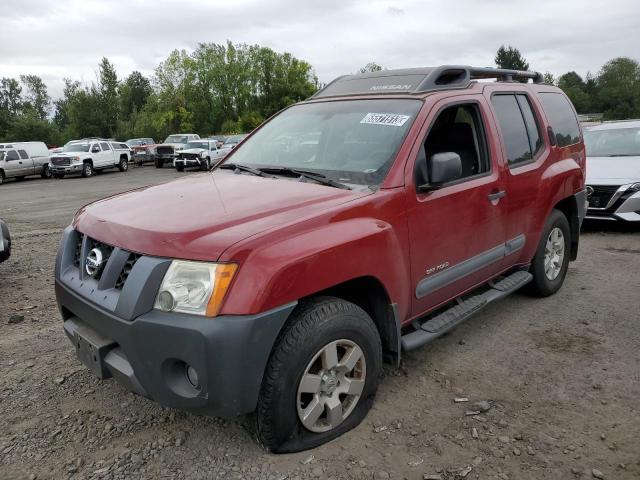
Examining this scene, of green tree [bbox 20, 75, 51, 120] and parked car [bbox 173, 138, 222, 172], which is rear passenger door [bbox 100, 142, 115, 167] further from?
green tree [bbox 20, 75, 51, 120]

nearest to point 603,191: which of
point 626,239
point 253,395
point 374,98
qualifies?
point 626,239

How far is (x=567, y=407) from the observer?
2.98 m

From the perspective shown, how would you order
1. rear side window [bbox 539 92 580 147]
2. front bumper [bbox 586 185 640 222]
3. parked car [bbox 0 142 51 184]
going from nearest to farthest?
1. rear side window [bbox 539 92 580 147]
2. front bumper [bbox 586 185 640 222]
3. parked car [bbox 0 142 51 184]

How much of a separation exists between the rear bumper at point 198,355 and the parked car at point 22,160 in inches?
951

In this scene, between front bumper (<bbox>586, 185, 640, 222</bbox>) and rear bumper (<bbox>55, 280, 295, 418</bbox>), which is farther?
front bumper (<bbox>586, 185, 640, 222</bbox>)

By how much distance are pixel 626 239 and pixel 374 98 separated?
5.20 m

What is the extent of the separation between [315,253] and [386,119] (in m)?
1.29

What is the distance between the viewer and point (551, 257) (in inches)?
185

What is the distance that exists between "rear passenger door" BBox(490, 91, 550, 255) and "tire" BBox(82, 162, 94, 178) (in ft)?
80.6

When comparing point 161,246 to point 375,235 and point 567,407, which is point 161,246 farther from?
point 567,407

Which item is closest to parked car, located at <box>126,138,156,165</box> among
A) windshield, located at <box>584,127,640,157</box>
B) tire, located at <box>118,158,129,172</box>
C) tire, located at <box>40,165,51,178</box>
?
tire, located at <box>118,158,129,172</box>

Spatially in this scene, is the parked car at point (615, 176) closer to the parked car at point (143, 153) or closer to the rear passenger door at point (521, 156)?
the rear passenger door at point (521, 156)

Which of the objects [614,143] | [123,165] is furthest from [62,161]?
[614,143]

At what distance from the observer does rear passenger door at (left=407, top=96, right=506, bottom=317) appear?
121 inches
